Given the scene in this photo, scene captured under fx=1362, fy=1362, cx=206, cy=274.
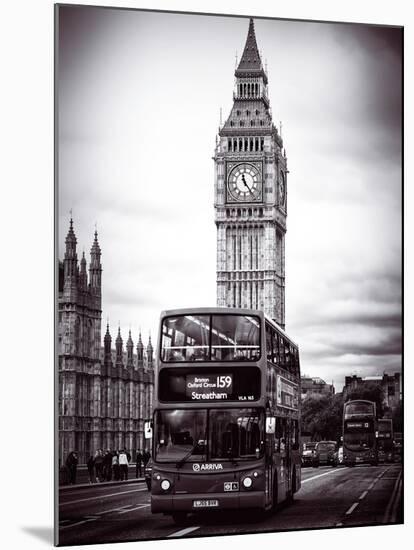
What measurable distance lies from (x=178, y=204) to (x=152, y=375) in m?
3.05

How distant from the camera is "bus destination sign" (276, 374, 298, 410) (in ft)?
71.8

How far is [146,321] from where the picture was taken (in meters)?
22.0

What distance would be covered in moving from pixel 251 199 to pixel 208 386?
5.28 metres

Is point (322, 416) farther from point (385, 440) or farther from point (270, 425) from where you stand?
point (270, 425)

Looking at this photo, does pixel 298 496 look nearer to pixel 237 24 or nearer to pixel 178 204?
pixel 178 204

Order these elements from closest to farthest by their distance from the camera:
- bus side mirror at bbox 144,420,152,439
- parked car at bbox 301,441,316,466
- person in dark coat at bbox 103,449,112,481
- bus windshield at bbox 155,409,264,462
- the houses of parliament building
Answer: bus side mirror at bbox 144,420,152,439 → bus windshield at bbox 155,409,264,462 → the houses of parliament building → person in dark coat at bbox 103,449,112,481 → parked car at bbox 301,441,316,466

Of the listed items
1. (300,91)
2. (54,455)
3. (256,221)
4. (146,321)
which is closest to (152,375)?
(146,321)

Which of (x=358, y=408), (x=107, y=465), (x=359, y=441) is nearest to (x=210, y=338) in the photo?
(x=107, y=465)

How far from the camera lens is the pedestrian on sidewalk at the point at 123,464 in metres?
Result: 22.4

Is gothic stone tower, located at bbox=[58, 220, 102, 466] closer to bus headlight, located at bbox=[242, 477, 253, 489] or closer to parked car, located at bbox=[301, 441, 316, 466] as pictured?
bus headlight, located at bbox=[242, 477, 253, 489]

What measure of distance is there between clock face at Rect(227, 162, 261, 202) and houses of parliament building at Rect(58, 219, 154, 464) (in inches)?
132

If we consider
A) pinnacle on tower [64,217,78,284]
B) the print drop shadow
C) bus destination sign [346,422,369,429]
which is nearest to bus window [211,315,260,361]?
pinnacle on tower [64,217,78,284]

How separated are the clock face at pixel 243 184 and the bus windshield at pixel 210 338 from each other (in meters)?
3.80

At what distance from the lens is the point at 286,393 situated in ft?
74.5
